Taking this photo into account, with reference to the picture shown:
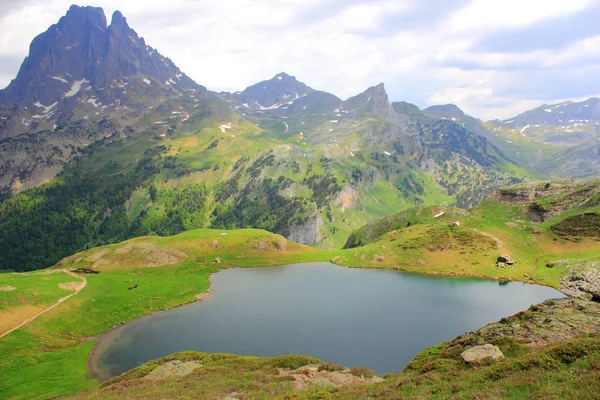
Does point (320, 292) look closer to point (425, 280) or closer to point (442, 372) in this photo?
point (425, 280)

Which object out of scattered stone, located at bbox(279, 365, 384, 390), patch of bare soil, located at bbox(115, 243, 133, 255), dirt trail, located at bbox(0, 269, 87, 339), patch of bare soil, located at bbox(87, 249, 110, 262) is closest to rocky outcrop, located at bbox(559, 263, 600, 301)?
scattered stone, located at bbox(279, 365, 384, 390)

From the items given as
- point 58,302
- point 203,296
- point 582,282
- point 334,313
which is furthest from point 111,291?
point 582,282

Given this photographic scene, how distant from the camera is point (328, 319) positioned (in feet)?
230

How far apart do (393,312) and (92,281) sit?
74094 millimetres

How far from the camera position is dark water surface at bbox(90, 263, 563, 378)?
188 ft

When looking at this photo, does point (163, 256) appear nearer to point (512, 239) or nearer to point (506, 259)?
point (506, 259)

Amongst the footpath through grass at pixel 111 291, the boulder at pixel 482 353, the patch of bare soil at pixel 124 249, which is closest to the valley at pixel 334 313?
the boulder at pixel 482 353

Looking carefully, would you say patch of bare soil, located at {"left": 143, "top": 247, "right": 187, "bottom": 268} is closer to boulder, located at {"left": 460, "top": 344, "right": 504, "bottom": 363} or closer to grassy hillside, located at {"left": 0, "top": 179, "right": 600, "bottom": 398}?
grassy hillside, located at {"left": 0, "top": 179, "right": 600, "bottom": 398}

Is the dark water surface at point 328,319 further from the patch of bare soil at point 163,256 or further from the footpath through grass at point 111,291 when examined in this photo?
the patch of bare soil at point 163,256

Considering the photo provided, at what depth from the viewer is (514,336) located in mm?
38562

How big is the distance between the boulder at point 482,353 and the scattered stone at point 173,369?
104 feet

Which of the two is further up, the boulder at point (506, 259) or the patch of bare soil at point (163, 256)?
the patch of bare soil at point (163, 256)

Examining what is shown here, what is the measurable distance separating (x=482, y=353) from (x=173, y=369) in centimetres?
3600

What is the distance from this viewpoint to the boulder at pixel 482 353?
108 feet
